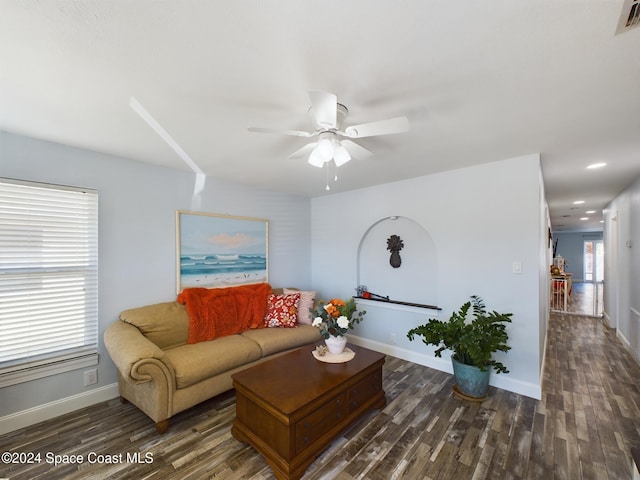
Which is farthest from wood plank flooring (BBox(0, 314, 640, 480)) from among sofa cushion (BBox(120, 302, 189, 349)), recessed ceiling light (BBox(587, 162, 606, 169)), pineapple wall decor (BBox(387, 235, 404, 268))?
recessed ceiling light (BBox(587, 162, 606, 169))

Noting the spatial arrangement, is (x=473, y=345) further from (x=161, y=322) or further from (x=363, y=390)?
(x=161, y=322)

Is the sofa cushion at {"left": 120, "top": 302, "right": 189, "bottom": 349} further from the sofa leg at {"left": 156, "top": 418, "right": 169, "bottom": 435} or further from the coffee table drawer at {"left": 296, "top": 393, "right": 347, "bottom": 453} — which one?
the coffee table drawer at {"left": 296, "top": 393, "right": 347, "bottom": 453}

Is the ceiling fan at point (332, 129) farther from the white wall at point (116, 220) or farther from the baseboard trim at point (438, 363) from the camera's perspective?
the baseboard trim at point (438, 363)

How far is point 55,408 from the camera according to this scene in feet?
7.68

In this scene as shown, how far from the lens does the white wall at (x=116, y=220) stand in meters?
2.25


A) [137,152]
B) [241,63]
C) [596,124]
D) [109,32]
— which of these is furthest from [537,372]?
[137,152]

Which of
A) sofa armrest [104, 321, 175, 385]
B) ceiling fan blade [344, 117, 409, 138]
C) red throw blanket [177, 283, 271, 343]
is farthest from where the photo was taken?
red throw blanket [177, 283, 271, 343]

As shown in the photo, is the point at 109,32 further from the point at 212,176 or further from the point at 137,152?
the point at 212,176

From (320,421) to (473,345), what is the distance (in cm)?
152

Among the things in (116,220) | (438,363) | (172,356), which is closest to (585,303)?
(438,363)

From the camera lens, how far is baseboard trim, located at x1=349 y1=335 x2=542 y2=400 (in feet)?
8.76

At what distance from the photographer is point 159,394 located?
6.86 ft

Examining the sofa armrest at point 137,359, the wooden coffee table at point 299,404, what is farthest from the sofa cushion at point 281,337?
the sofa armrest at point 137,359

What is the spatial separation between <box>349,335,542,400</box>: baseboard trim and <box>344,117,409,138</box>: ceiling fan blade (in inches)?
111
